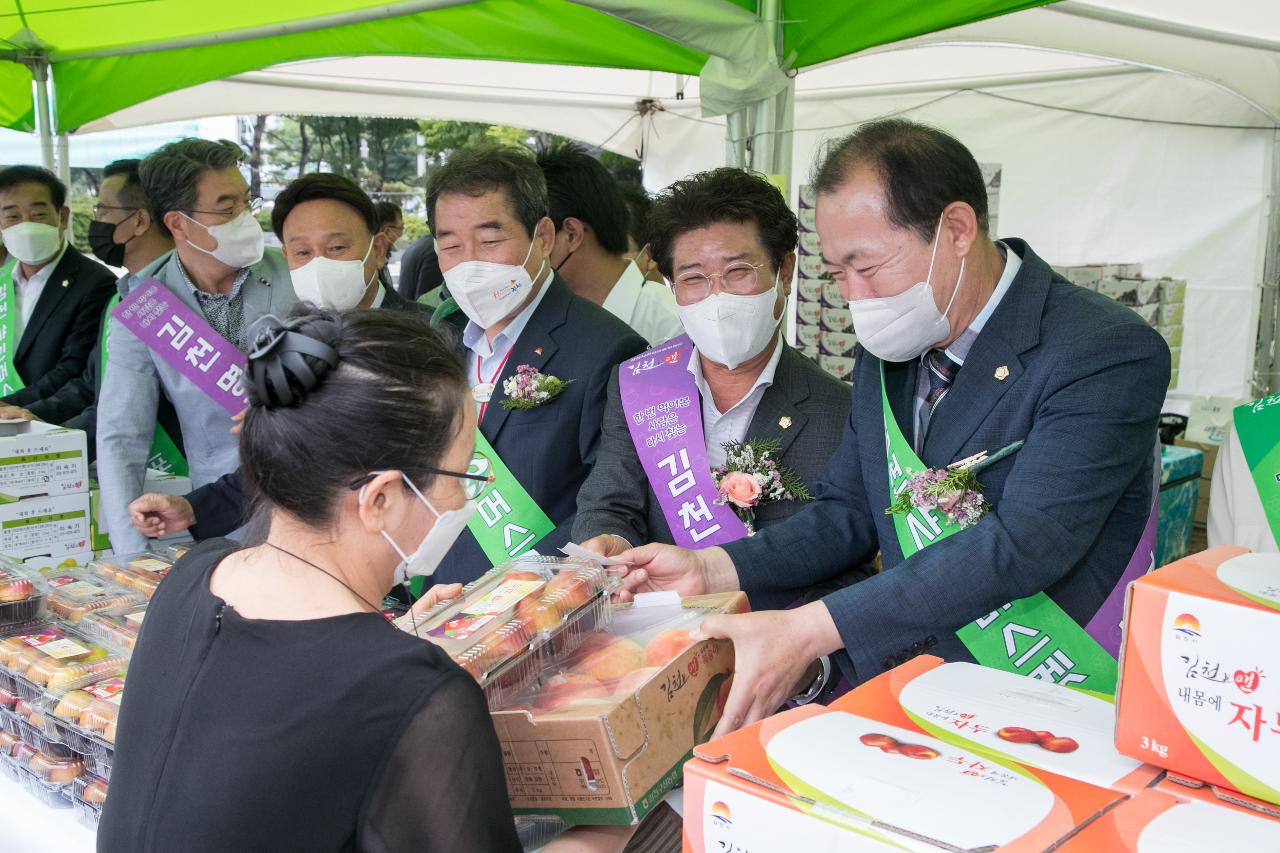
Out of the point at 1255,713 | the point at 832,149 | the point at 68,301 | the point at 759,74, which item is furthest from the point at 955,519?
the point at 68,301

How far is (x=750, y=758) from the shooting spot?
104 centimetres

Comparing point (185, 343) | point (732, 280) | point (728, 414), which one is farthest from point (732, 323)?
point (185, 343)

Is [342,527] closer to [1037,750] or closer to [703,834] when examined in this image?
[703,834]

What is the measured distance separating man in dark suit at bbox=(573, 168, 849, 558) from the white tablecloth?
1141mm

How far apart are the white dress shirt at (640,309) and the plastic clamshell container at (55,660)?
2.17 metres

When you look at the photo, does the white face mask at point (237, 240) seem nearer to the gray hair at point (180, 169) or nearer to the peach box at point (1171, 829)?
the gray hair at point (180, 169)

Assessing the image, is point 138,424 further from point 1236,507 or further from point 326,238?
point 1236,507

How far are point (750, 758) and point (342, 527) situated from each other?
65 centimetres

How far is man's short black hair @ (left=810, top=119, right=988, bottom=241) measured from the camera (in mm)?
1920

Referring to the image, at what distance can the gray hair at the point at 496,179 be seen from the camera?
2.85 metres

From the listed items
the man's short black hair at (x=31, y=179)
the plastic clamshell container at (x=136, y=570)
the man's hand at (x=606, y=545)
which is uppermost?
the man's short black hair at (x=31, y=179)

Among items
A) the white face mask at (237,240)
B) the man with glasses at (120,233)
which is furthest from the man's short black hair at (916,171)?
the man with glasses at (120,233)

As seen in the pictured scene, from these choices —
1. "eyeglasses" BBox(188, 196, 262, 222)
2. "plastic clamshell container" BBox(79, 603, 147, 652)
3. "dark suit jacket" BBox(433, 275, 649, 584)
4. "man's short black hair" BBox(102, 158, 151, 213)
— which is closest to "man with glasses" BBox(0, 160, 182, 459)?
"man's short black hair" BBox(102, 158, 151, 213)

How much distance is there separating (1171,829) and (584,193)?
3.08 m
